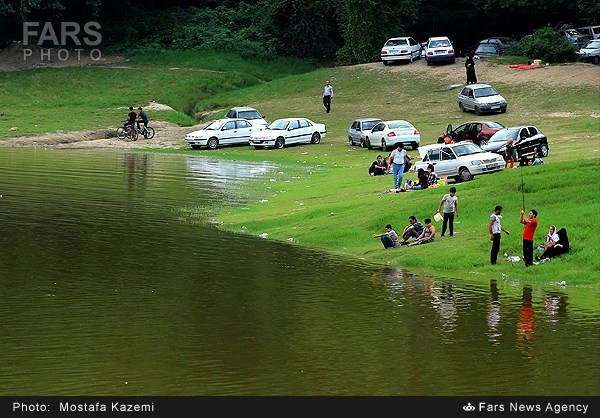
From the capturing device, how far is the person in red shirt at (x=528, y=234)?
2655cm

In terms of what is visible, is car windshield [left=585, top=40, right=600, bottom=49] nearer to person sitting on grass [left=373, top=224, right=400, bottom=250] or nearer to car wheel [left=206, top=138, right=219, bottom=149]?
car wheel [left=206, top=138, right=219, bottom=149]

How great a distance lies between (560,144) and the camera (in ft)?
157

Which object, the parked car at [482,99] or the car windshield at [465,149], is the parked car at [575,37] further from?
the car windshield at [465,149]

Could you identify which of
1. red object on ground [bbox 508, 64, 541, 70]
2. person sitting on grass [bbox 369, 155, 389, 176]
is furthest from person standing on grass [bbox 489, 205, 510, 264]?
red object on ground [bbox 508, 64, 541, 70]

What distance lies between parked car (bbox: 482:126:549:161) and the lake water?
1415 centimetres

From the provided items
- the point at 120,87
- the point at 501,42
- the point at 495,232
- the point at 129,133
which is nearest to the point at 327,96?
the point at 129,133

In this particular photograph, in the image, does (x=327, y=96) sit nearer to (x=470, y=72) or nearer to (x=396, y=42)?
(x=470, y=72)

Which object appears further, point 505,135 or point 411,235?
point 505,135

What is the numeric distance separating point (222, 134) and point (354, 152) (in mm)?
8279

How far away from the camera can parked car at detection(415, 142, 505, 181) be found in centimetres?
3953

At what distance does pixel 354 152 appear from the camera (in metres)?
54.9

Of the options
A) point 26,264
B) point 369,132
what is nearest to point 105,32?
point 369,132

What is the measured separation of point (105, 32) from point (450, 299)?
214 feet

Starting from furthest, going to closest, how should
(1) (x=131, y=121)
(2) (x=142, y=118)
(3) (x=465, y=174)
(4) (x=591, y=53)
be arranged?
(4) (x=591, y=53) → (2) (x=142, y=118) → (1) (x=131, y=121) → (3) (x=465, y=174)
